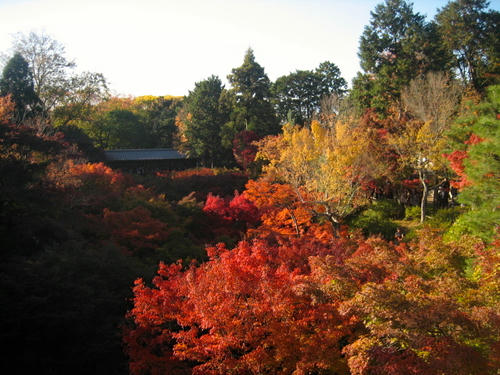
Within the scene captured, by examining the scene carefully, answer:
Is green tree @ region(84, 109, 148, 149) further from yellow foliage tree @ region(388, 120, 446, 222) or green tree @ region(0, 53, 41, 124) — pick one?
yellow foliage tree @ region(388, 120, 446, 222)

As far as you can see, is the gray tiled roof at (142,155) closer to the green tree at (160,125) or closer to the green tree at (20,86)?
the green tree at (160,125)

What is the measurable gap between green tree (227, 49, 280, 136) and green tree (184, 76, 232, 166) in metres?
1.88

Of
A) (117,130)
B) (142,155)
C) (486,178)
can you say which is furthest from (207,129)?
(486,178)

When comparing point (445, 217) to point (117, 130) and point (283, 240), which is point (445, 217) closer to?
point (283, 240)

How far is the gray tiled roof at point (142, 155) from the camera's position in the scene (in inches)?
1348

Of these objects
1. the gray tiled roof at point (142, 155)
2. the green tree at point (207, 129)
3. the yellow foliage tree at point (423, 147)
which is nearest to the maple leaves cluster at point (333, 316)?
the yellow foliage tree at point (423, 147)

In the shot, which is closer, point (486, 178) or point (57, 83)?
point (486, 178)

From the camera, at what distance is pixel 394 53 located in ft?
87.9

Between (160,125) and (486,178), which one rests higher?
(160,125)

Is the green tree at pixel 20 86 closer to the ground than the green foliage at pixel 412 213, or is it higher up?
higher up

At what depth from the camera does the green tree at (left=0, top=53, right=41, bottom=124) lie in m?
26.0

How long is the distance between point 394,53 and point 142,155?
2316cm

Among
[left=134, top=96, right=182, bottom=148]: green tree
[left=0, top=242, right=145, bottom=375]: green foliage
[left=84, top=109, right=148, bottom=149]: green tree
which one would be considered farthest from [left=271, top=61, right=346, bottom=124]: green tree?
[left=0, top=242, right=145, bottom=375]: green foliage

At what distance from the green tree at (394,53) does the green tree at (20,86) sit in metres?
22.8
